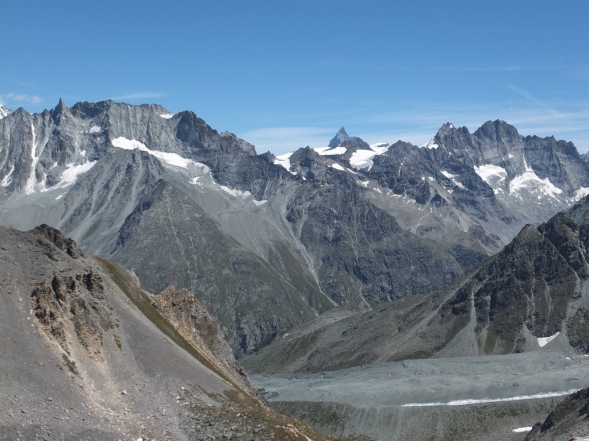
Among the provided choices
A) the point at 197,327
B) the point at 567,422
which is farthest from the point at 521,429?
the point at 197,327

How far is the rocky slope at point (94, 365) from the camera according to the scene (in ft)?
245

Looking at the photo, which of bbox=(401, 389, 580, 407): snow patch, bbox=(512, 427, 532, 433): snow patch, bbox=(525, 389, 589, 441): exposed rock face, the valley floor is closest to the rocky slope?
bbox=(525, 389, 589, 441): exposed rock face

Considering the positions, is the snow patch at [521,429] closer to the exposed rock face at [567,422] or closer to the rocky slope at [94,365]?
the exposed rock face at [567,422]

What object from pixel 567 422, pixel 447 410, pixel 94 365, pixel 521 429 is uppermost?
pixel 94 365

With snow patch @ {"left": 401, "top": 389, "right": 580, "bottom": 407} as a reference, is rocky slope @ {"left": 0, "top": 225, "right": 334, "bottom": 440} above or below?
above

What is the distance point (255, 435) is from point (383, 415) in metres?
115

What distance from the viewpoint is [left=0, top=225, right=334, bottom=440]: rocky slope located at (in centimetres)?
7475

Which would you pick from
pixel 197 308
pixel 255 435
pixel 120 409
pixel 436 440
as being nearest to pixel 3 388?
pixel 120 409

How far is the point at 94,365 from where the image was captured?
8662 cm

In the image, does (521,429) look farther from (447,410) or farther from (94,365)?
(94,365)

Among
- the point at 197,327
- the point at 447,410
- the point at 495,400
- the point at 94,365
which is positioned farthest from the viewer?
the point at 495,400

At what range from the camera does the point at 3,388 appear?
73.7m

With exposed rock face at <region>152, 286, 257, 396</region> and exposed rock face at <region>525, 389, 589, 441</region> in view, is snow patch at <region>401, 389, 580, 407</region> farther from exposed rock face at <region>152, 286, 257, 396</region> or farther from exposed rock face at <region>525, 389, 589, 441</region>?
exposed rock face at <region>152, 286, 257, 396</region>

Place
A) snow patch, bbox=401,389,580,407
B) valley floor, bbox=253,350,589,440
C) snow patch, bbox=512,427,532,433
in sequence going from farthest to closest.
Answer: snow patch, bbox=401,389,580,407 < valley floor, bbox=253,350,589,440 < snow patch, bbox=512,427,532,433
